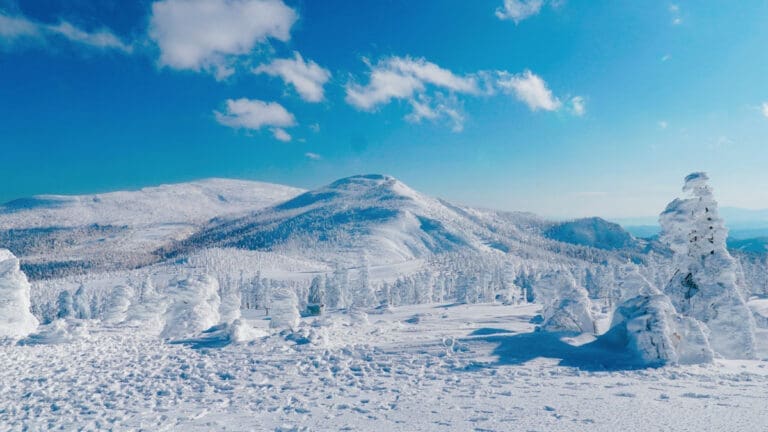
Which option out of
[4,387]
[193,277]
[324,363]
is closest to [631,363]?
[324,363]

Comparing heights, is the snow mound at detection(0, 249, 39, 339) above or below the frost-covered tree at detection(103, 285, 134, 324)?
above

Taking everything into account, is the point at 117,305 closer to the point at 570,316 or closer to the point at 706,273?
the point at 570,316

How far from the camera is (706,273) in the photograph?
26203mm

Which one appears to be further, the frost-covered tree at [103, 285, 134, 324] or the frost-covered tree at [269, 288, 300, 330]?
the frost-covered tree at [103, 285, 134, 324]

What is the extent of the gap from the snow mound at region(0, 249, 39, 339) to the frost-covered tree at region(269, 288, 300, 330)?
17.5 metres

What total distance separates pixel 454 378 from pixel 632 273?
36279 mm

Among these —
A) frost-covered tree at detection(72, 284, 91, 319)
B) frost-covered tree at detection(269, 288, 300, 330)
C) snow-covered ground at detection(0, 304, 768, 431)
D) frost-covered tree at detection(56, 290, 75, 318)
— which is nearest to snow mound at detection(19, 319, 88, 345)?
snow-covered ground at detection(0, 304, 768, 431)

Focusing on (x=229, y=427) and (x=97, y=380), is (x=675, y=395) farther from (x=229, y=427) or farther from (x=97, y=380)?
(x=97, y=380)

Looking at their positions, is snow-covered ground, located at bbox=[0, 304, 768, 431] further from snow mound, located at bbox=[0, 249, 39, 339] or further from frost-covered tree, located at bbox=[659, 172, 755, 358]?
frost-covered tree, located at bbox=[659, 172, 755, 358]

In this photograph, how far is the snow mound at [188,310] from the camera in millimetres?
30375

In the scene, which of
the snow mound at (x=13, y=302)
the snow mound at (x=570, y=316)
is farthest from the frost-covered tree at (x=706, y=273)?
the snow mound at (x=13, y=302)

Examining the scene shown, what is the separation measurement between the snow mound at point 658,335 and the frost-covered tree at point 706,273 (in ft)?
41.6

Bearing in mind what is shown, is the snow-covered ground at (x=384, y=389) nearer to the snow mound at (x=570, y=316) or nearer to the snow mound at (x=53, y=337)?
the snow mound at (x=53, y=337)

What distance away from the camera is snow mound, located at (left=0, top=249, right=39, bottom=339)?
2581cm
